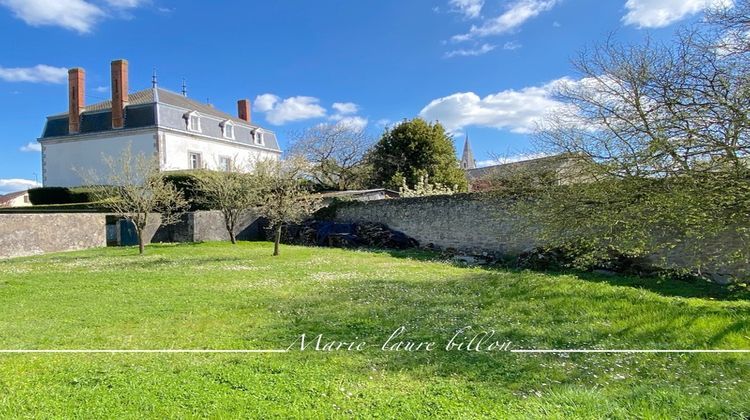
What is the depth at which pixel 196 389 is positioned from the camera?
150 inches

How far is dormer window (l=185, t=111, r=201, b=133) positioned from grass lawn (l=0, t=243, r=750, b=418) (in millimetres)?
28683

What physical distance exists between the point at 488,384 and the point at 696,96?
4834 millimetres

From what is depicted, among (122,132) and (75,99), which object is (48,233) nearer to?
(122,132)

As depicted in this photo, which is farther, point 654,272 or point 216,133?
point 216,133

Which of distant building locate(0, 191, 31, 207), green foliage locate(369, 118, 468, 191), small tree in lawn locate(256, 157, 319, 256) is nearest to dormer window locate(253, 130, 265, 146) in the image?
green foliage locate(369, 118, 468, 191)

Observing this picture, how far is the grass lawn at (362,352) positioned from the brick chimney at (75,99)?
102 feet

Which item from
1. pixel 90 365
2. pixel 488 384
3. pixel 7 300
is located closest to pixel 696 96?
pixel 488 384

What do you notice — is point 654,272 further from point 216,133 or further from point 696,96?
point 216,133

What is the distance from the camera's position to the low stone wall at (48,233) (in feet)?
52.5

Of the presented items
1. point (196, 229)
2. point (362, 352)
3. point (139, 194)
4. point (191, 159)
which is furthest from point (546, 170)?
point (191, 159)

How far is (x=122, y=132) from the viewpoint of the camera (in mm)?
34000

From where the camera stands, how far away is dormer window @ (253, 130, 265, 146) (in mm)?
44500

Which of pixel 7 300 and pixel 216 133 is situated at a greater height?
pixel 216 133

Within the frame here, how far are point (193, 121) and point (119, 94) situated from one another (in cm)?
545
